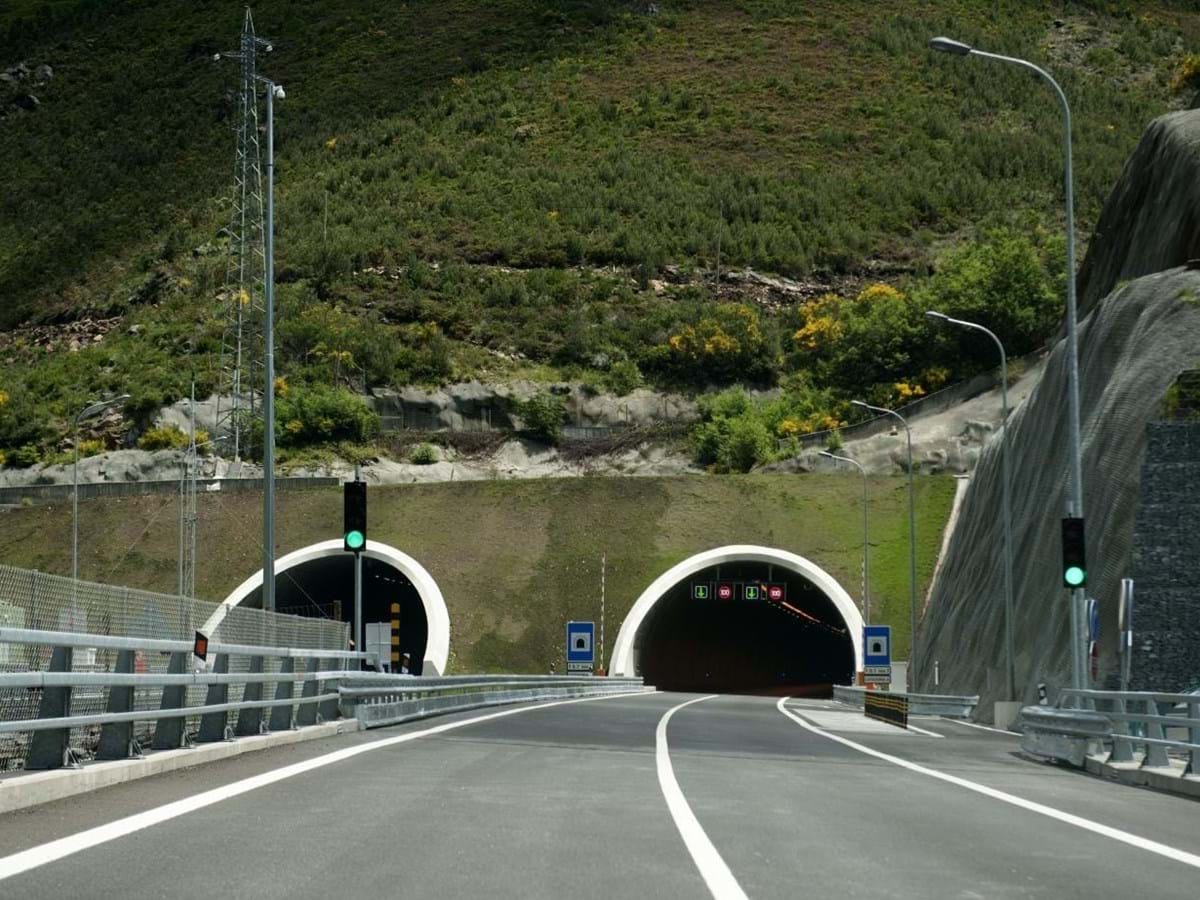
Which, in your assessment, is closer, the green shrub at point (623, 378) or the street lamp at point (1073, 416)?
the street lamp at point (1073, 416)

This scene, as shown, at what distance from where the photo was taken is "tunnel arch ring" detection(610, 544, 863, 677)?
6938cm

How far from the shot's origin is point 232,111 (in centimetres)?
16588

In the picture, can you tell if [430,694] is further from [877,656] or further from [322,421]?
[322,421]

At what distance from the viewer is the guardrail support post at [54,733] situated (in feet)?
40.2

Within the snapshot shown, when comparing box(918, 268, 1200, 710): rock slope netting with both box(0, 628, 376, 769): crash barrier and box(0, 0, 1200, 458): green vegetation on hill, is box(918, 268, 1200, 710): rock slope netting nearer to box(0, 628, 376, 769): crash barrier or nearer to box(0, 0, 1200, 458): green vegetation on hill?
box(0, 628, 376, 769): crash barrier

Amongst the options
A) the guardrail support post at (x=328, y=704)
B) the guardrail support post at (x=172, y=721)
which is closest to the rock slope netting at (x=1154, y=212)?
the guardrail support post at (x=328, y=704)

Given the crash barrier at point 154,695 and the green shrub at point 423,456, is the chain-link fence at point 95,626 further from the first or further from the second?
the green shrub at point 423,456

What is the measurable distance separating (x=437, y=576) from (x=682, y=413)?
36.8m

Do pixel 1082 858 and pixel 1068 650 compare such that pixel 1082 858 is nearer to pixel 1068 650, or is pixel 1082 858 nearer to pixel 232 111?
pixel 1068 650

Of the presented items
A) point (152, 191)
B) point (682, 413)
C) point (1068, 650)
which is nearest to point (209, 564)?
point (682, 413)

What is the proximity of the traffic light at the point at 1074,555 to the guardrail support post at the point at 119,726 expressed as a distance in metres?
17.3

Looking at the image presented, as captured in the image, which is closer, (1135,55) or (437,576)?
(437,576)

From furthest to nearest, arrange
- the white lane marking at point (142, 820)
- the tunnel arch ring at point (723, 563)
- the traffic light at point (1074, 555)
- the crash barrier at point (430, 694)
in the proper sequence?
the tunnel arch ring at point (723, 563) < the traffic light at point (1074, 555) < the crash barrier at point (430, 694) < the white lane marking at point (142, 820)

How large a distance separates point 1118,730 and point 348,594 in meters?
64.6
